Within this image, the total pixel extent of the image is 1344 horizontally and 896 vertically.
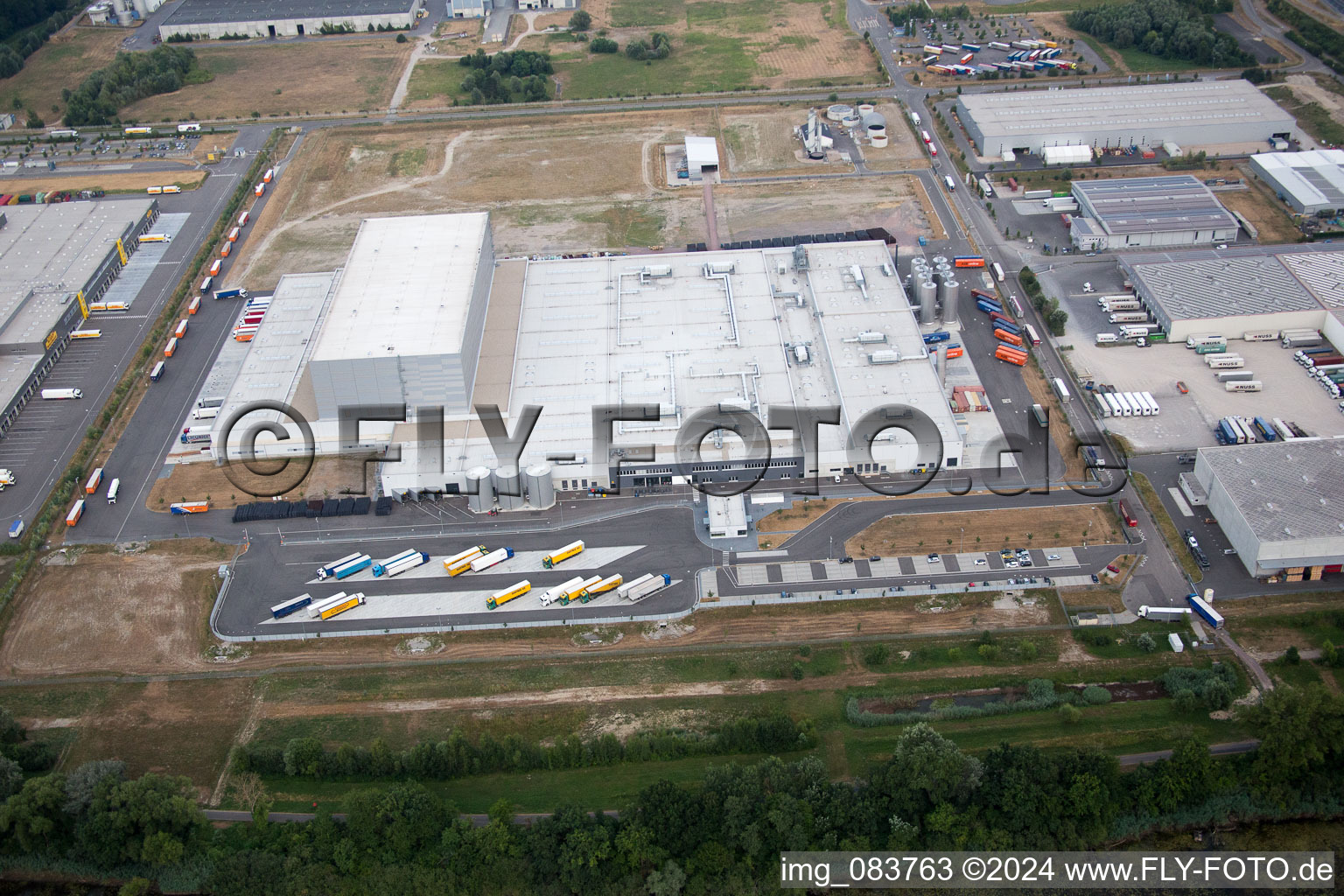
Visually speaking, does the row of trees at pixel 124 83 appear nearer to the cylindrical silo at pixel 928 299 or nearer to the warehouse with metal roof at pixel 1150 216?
the cylindrical silo at pixel 928 299

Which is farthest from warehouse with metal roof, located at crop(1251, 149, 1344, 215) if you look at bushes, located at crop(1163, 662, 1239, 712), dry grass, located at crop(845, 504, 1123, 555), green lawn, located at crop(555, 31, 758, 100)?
bushes, located at crop(1163, 662, 1239, 712)

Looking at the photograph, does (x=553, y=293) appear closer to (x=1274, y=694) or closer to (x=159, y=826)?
(x=159, y=826)

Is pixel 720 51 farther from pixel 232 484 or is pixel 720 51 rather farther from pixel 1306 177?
pixel 232 484

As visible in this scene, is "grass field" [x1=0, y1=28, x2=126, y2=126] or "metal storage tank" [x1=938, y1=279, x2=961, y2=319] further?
"grass field" [x1=0, y1=28, x2=126, y2=126]

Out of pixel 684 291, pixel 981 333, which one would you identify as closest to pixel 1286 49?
pixel 981 333

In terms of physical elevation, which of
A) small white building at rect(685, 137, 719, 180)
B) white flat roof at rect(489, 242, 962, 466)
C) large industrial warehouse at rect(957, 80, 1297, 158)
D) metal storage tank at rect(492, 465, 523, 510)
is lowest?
metal storage tank at rect(492, 465, 523, 510)

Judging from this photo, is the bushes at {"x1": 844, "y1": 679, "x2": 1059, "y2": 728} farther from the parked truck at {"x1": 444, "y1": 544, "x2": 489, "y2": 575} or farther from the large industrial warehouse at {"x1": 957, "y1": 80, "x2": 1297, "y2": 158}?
the large industrial warehouse at {"x1": 957, "y1": 80, "x2": 1297, "y2": 158}

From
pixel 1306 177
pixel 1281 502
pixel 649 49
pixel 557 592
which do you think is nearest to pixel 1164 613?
pixel 1281 502
